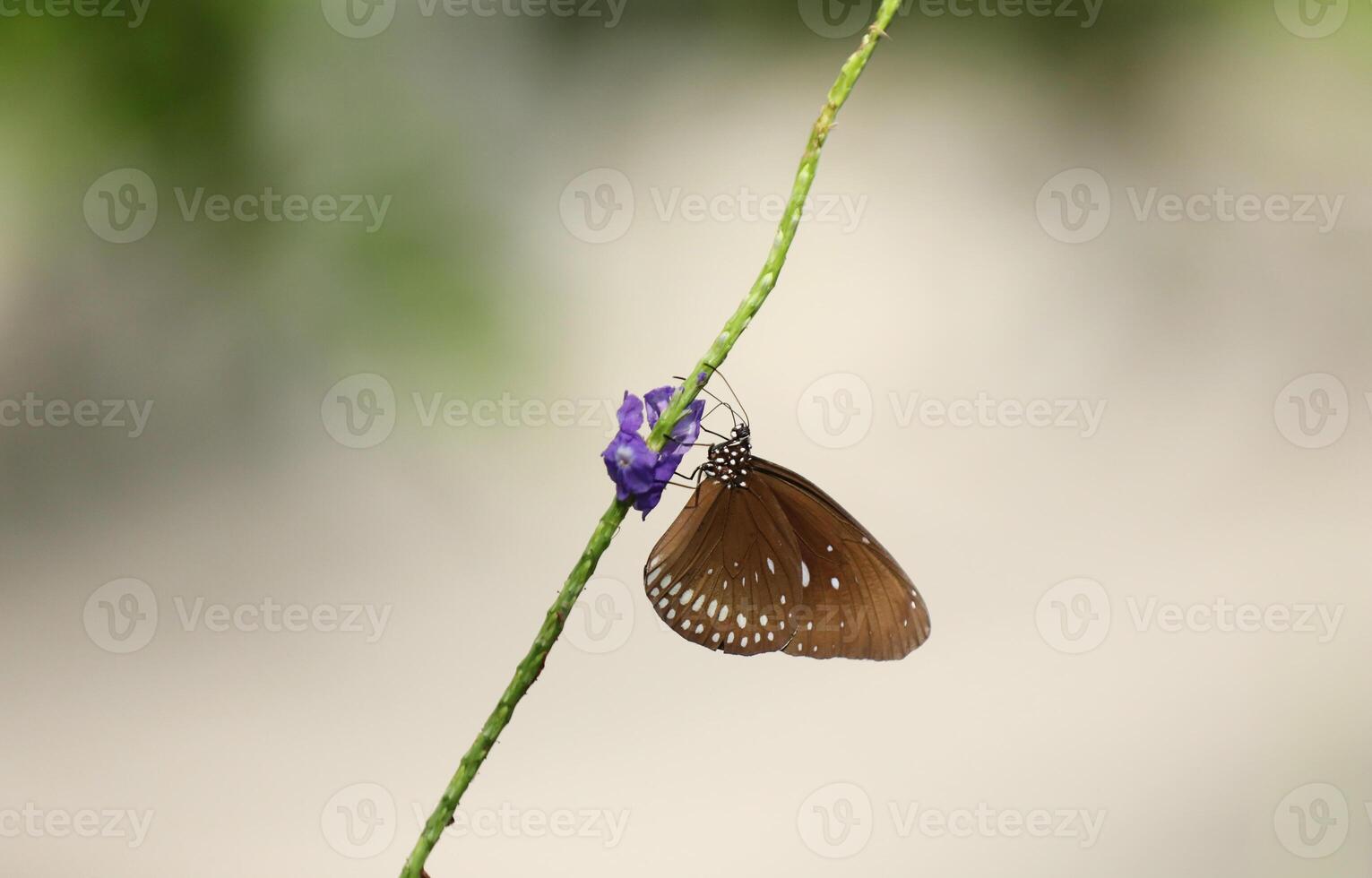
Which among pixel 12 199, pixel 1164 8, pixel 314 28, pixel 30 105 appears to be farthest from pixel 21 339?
pixel 1164 8

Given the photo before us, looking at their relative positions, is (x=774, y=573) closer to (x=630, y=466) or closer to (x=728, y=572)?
(x=728, y=572)

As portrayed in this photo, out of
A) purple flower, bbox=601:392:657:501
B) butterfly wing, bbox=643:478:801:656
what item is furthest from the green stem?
butterfly wing, bbox=643:478:801:656

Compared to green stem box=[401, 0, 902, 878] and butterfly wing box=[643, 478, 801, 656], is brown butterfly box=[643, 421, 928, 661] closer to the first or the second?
butterfly wing box=[643, 478, 801, 656]

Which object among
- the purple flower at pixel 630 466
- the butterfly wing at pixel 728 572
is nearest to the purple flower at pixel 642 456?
the purple flower at pixel 630 466

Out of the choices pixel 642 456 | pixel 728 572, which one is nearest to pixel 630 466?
pixel 642 456

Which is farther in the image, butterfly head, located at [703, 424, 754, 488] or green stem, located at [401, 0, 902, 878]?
butterfly head, located at [703, 424, 754, 488]

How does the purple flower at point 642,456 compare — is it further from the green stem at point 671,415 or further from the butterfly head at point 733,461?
the butterfly head at point 733,461

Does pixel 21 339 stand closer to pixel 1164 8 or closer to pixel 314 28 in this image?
pixel 314 28
